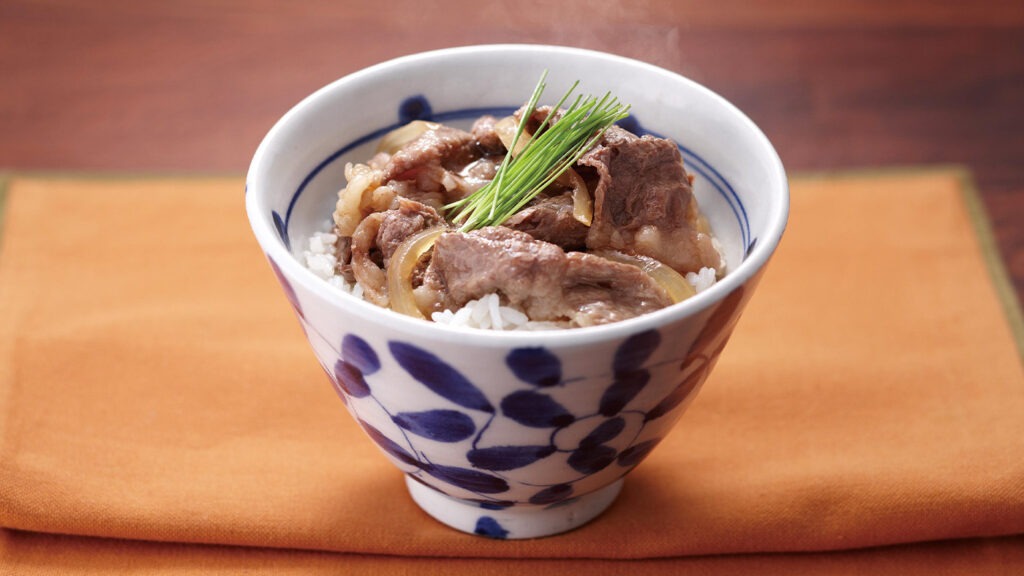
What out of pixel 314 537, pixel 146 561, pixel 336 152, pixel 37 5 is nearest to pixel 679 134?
pixel 336 152

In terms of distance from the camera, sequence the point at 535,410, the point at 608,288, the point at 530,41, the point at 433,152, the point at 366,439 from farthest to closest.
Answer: the point at 530,41 < the point at 366,439 < the point at 433,152 < the point at 608,288 < the point at 535,410

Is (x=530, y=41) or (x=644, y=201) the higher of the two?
(x=644, y=201)

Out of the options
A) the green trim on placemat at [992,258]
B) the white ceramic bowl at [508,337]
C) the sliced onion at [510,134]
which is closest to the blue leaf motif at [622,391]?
the white ceramic bowl at [508,337]

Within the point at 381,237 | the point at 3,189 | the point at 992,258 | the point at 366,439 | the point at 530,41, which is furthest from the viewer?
the point at 530,41

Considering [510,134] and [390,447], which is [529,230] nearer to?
[510,134]

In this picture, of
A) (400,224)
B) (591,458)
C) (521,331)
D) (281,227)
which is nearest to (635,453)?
(591,458)

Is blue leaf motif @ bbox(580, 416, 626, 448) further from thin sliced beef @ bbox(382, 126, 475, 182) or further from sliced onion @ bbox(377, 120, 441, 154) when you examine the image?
sliced onion @ bbox(377, 120, 441, 154)

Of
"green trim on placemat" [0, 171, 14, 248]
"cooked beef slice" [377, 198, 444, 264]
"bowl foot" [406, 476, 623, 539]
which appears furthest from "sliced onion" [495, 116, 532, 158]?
"green trim on placemat" [0, 171, 14, 248]
